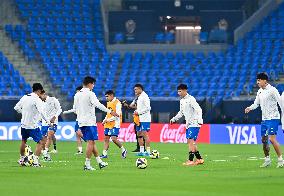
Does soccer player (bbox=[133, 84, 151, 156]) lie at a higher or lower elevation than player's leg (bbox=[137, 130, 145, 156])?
higher

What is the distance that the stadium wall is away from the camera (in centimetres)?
4362

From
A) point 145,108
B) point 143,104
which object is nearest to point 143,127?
point 145,108

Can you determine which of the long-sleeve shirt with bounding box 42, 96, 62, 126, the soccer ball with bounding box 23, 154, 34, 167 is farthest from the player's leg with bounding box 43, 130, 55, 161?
the soccer ball with bounding box 23, 154, 34, 167

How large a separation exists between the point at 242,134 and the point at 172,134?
368 centimetres

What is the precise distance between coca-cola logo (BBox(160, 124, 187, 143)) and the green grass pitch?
17.2 metres

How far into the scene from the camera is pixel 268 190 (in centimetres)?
1691

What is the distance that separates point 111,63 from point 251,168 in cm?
3258

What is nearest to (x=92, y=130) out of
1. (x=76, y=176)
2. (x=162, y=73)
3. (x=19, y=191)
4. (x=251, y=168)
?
(x=76, y=176)

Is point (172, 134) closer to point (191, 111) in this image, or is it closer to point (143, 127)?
point (143, 127)

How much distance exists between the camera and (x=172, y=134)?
45156 millimetres

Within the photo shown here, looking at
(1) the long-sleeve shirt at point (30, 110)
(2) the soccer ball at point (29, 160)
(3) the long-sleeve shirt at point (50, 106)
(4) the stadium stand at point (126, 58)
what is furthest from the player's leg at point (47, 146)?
(4) the stadium stand at point (126, 58)

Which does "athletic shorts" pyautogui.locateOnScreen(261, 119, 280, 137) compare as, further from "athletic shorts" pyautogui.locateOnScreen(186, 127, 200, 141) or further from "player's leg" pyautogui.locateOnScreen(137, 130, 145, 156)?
"player's leg" pyautogui.locateOnScreen(137, 130, 145, 156)

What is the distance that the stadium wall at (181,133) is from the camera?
4362cm

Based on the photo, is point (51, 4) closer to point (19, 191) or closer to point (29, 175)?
point (29, 175)
